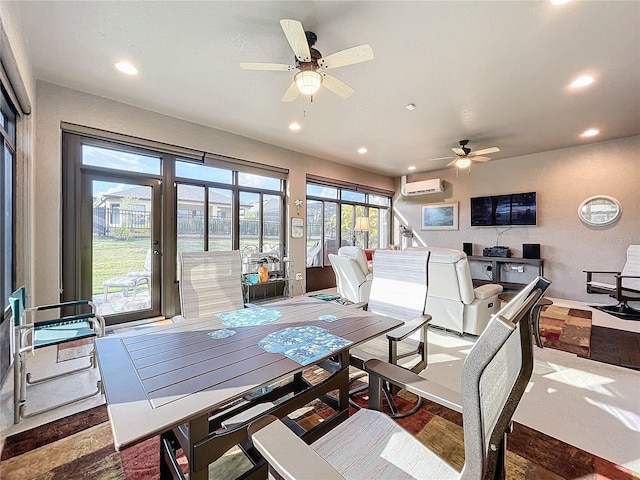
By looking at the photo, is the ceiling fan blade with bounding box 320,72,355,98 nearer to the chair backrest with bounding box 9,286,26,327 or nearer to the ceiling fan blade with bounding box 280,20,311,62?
the ceiling fan blade with bounding box 280,20,311,62

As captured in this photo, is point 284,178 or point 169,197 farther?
point 284,178

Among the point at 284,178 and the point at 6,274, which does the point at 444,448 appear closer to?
the point at 6,274

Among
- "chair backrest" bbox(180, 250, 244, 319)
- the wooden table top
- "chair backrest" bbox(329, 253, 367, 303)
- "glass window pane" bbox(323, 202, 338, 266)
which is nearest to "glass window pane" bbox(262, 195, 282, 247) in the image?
"glass window pane" bbox(323, 202, 338, 266)

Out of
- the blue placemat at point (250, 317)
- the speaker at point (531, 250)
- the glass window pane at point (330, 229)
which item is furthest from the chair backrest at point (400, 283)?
the speaker at point (531, 250)

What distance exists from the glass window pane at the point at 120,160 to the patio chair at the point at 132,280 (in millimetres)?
1160

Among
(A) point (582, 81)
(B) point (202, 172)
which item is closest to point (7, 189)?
(B) point (202, 172)

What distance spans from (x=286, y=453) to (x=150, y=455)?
1.30 metres

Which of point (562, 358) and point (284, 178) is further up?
point (284, 178)

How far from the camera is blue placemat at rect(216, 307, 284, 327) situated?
5.68 ft

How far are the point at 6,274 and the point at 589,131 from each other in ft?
25.3

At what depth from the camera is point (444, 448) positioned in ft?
5.23

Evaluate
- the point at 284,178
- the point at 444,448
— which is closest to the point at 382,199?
the point at 284,178

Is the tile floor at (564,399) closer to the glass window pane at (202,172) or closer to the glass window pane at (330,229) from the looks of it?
the glass window pane at (202,172)

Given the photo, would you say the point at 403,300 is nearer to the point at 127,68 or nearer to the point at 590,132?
the point at 127,68
